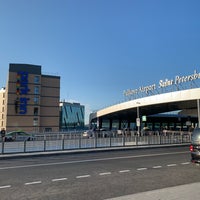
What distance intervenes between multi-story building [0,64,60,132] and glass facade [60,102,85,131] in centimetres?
3030

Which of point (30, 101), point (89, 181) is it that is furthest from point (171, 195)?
point (30, 101)

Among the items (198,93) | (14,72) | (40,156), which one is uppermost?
(14,72)

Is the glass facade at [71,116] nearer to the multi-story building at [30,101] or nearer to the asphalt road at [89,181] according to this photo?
the multi-story building at [30,101]

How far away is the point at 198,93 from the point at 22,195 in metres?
39.2

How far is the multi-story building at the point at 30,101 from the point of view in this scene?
64.2 m

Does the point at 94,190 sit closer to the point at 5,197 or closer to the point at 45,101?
the point at 5,197

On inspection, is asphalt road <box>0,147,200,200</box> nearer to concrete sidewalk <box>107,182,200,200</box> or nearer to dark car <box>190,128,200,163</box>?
dark car <box>190,128,200,163</box>

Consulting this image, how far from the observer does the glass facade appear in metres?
102

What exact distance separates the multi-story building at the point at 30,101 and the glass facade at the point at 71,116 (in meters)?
30.3

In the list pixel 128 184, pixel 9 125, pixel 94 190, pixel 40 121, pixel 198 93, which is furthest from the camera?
pixel 40 121

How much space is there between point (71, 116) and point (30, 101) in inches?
1586

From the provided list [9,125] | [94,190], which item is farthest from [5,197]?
[9,125]

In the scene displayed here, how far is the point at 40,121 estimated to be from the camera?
67750 mm

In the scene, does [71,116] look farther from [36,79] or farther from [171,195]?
[171,195]
